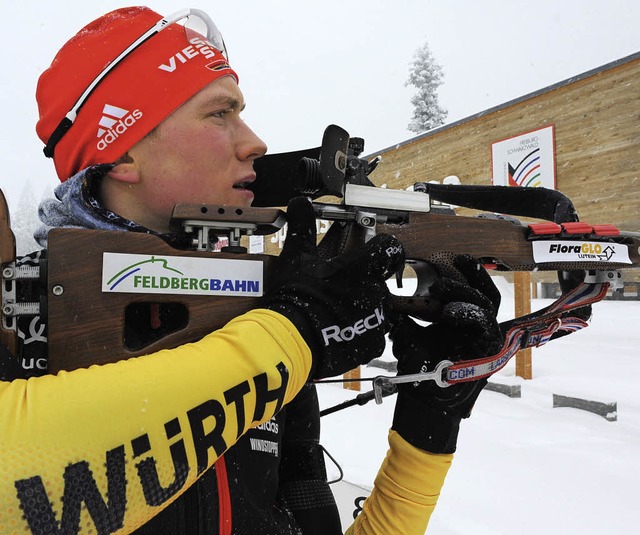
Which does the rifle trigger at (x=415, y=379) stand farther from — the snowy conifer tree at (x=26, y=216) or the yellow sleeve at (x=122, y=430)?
the snowy conifer tree at (x=26, y=216)

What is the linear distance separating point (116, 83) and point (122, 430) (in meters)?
0.96

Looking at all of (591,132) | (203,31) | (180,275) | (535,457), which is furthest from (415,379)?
(591,132)

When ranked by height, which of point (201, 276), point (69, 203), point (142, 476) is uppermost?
point (69, 203)

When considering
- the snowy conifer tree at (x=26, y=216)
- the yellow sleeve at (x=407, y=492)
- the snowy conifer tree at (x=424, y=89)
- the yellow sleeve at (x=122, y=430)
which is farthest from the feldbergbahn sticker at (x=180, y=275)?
the snowy conifer tree at (x=26, y=216)

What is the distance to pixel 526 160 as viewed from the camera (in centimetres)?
725

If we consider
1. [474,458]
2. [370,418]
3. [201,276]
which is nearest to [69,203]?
[201,276]

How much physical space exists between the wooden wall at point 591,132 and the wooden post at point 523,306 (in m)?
2.35

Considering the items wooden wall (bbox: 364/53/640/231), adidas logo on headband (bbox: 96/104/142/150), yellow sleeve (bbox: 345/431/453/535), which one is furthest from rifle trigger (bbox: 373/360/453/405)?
wooden wall (bbox: 364/53/640/231)

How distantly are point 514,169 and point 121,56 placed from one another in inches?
284

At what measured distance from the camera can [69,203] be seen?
3.46 feet

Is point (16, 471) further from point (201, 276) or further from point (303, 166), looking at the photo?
point (303, 166)

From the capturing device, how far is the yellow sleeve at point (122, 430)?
53 centimetres

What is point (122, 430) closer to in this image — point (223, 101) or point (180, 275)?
point (180, 275)

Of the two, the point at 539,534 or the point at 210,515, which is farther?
the point at 539,534
